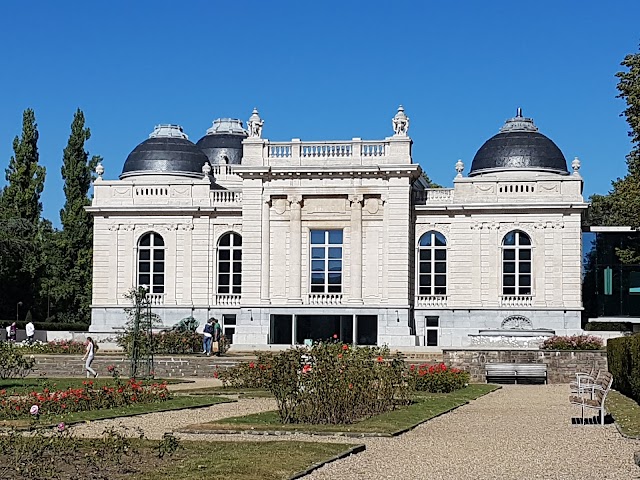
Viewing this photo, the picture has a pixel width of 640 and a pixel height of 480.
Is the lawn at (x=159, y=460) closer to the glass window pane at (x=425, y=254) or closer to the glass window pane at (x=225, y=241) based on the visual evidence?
the glass window pane at (x=425, y=254)

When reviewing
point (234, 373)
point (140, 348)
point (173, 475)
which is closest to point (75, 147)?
point (140, 348)

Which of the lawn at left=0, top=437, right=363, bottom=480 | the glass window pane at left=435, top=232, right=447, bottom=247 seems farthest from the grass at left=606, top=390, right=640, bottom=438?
the glass window pane at left=435, top=232, right=447, bottom=247

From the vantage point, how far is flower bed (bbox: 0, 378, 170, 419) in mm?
20422

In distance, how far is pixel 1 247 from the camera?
55500 millimetres

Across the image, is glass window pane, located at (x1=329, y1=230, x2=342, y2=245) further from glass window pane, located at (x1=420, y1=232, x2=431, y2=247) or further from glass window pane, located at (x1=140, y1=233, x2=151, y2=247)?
glass window pane, located at (x1=140, y1=233, x2=151, y2=247)

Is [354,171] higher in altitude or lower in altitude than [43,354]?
higher

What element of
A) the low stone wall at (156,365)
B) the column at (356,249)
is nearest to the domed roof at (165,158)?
the column at (356,249)

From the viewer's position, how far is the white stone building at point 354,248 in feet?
164

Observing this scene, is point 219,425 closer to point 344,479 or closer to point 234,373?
point 344,479

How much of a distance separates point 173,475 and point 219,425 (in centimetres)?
523

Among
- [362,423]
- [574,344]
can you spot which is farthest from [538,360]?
[362,423]

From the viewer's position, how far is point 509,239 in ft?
169

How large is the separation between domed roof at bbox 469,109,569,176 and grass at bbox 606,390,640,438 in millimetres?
28478

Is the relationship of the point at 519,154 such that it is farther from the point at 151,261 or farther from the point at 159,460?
the point at 159,460
